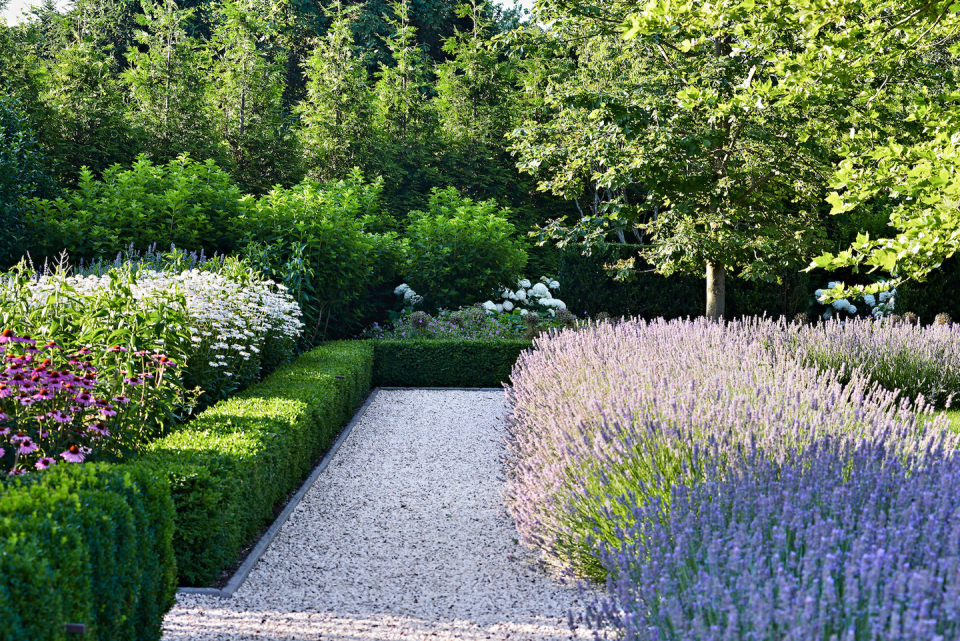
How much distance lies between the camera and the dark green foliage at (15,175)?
934 centimetres

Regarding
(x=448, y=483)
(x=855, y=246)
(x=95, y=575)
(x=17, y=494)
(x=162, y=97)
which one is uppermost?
(x=162, y=97)

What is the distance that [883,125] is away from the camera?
8.73 m

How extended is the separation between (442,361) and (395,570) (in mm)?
5934

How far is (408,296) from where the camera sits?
12.2m

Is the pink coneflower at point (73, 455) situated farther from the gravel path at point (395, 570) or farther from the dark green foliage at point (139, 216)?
the dark green foliage at point (139, 216)

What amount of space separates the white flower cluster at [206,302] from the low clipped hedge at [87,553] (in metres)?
2.39

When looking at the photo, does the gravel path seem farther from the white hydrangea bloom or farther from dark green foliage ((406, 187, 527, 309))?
the white hydrangea bloom

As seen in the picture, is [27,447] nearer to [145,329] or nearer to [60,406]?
[60,406]

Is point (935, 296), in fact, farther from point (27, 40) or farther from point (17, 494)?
point (27, 40)

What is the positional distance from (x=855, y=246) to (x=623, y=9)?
244 inches

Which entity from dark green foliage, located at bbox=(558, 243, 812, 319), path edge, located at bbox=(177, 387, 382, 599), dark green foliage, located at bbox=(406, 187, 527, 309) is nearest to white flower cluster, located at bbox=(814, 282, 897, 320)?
dark green foliage, located at bbox=(558, 243, 812, 319)

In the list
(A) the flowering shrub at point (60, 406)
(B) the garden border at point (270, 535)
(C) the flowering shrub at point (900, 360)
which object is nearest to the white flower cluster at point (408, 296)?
(B) the garden border at point (270, 535)

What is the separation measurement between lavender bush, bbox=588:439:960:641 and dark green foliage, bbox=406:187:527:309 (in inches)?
373

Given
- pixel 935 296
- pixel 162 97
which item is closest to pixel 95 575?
pixel 935 296
